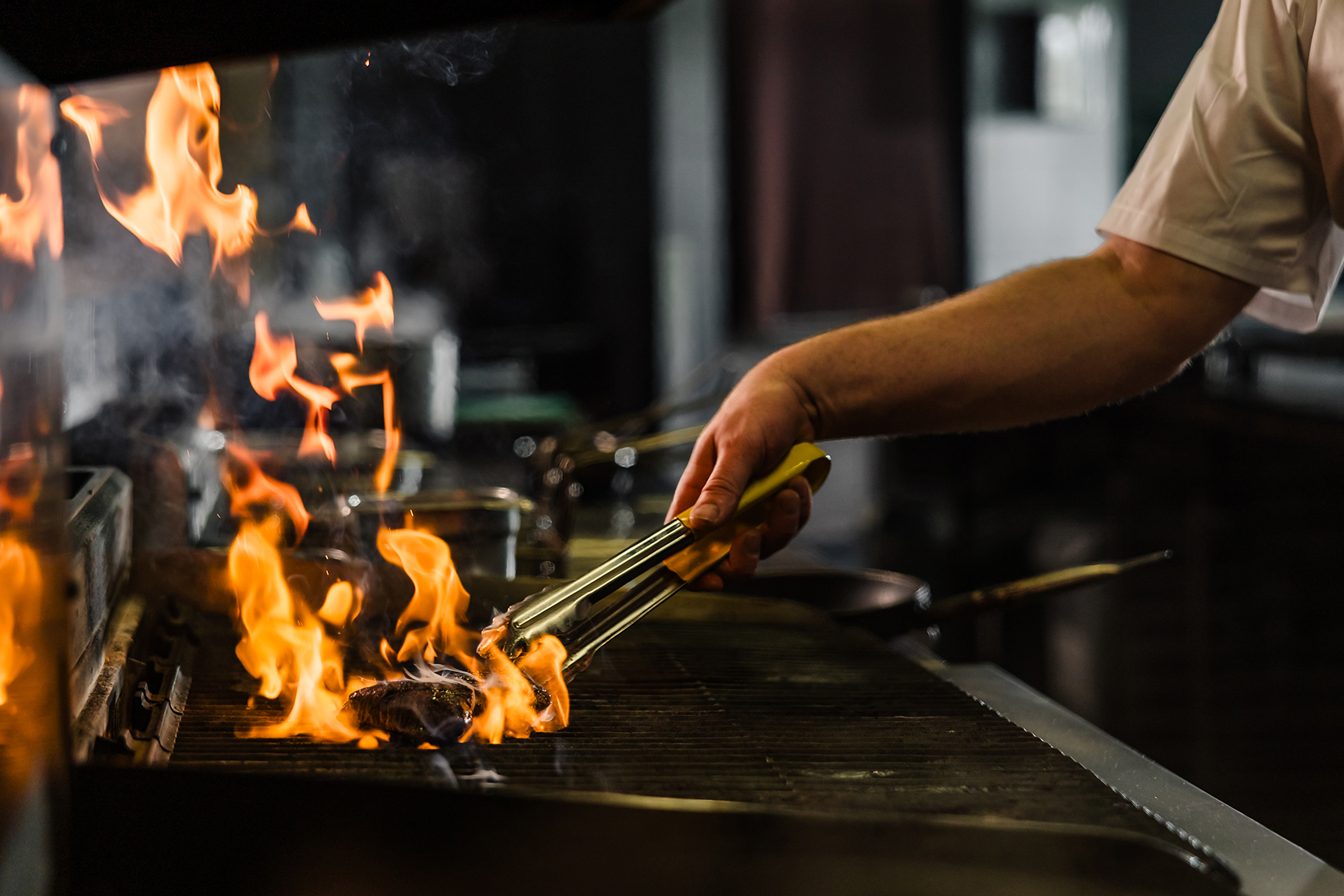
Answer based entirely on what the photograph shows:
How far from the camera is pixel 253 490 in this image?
1.72m

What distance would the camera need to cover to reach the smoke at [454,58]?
4.78 meters

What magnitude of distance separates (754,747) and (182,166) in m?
1.09

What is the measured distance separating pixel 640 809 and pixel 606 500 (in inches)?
76.6

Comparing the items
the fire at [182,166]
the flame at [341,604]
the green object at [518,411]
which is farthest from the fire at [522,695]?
the green object at [518,411]

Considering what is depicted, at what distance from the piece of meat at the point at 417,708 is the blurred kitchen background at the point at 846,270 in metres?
1.97

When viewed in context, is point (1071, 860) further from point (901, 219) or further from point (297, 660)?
point (901, 219)

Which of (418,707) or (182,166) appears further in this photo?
(182,166)

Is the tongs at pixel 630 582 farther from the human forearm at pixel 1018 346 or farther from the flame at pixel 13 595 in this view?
the flame at pixel 13 595

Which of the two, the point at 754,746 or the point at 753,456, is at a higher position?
the point at 753,456

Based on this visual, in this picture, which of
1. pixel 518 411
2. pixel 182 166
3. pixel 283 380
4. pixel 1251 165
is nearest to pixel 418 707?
pixel 182 166

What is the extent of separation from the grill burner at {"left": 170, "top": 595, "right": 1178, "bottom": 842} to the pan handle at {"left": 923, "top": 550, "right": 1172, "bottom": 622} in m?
0.13

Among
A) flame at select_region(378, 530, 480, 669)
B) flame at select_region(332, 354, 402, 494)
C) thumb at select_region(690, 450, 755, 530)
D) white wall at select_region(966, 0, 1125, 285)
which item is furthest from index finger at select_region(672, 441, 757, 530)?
white wall at select_region(966, 0, 1125, 285)

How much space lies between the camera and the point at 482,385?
171 inches

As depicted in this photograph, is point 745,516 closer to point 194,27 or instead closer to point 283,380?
point 194,27
